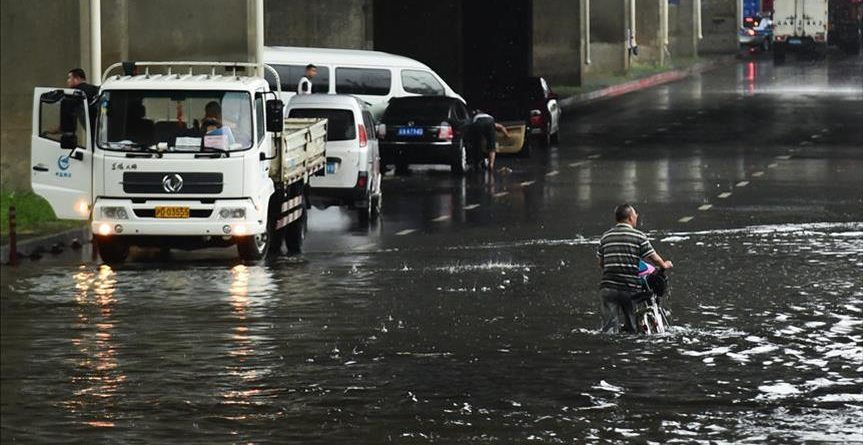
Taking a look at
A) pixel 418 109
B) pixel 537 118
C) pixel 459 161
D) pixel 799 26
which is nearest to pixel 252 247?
pixel 459 161

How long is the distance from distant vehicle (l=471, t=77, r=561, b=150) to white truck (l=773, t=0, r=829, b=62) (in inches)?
2172

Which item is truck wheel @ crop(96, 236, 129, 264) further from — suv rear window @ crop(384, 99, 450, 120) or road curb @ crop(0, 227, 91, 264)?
suv rear window @ crop(384, 99, 450, 120)

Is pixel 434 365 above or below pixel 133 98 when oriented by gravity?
below

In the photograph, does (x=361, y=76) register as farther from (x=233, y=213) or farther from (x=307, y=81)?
(x=233, y=213)

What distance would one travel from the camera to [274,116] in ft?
79.8

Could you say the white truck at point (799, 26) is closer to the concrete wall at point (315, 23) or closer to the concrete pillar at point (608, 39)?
the concrete pillar at point (608, 39)

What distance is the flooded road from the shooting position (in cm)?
1379

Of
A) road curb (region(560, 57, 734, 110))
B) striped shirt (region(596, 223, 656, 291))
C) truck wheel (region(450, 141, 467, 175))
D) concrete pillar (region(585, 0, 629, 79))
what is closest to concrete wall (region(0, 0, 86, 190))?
truck wheel (region(450, 141, 467, 175))

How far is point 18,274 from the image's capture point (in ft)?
74.9

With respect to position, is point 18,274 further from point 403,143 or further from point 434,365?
point 403,143

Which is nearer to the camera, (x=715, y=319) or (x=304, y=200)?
(x=715, y=319)

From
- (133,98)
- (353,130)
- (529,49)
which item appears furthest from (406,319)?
(529,49)

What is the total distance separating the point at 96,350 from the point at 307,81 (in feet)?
74.3

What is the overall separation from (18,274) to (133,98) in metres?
2.63
